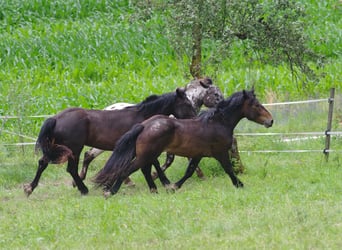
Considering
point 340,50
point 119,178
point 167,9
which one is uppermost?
point 167,9

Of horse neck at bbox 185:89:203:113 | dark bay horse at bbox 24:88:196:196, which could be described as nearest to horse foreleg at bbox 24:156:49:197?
dark bay horse at bbox 24:88:196:196

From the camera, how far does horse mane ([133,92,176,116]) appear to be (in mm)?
12133

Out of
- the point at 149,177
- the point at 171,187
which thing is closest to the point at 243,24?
the point at 171,187

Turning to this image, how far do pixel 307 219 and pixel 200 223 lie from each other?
1.20 m

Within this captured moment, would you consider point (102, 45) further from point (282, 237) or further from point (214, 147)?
point (282, 237)

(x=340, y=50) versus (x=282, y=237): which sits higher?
(x=282, y=237)

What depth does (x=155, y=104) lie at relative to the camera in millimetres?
12172

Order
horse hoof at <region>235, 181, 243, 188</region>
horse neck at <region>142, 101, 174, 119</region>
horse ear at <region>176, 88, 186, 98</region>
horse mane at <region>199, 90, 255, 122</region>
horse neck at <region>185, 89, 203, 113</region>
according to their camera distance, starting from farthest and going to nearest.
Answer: horse neck at <region>185, 89, 203, 113</region> < horse ear at <region>176, 88, 186, 98</region> < horse neck at <region>142, 101, 174, 119</region> < horse mane at <region>199, 90, 255, 122</region> < horse hoof at <region>235, 181, 243, 188</region>

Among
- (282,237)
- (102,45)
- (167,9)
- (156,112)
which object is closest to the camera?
(282,237)

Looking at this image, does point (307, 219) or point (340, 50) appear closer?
point (307, 219)

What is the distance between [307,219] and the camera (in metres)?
8.52

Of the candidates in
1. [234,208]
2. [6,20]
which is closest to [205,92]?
[234,208]

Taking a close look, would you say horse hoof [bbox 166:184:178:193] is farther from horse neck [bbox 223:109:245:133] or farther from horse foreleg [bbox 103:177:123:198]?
horse neck [bbox 223:109:245:133]

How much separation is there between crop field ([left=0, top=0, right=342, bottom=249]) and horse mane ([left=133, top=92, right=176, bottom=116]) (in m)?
1.24
